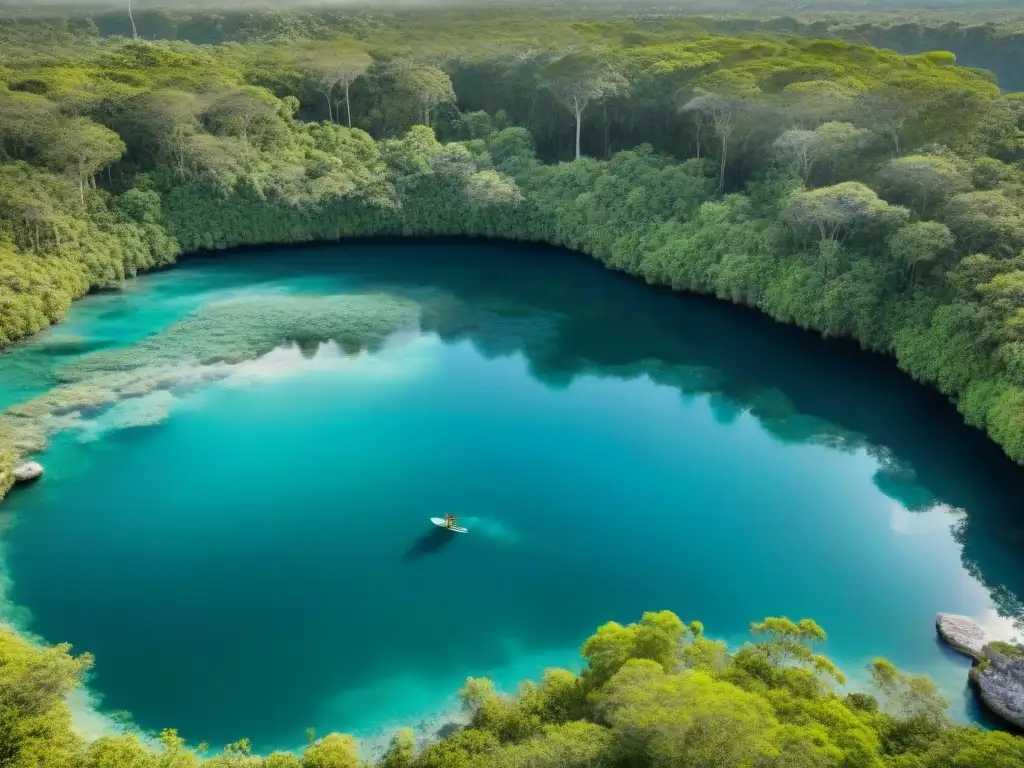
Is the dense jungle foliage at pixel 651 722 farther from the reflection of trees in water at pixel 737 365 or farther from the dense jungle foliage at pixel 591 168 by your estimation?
the dense jungle foliage at pixel 591 168

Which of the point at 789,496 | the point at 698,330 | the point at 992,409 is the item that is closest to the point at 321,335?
the point at 698,330

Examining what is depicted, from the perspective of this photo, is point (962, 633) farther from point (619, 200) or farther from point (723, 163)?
point (619, 200)

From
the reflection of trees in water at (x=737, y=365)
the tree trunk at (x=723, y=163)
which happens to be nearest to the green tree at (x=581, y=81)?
the tree trunk at (x=723, y=163)

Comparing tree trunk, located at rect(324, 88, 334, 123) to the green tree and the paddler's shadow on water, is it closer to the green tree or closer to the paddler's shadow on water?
the green tree

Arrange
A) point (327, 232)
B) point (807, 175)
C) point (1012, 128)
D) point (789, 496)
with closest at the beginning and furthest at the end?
point (789, 496), point (1012, 128), point (807, 175), point (327, 232)

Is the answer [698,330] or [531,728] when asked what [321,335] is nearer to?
[698,330]

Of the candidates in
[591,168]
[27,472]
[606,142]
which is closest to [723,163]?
[591,168]
